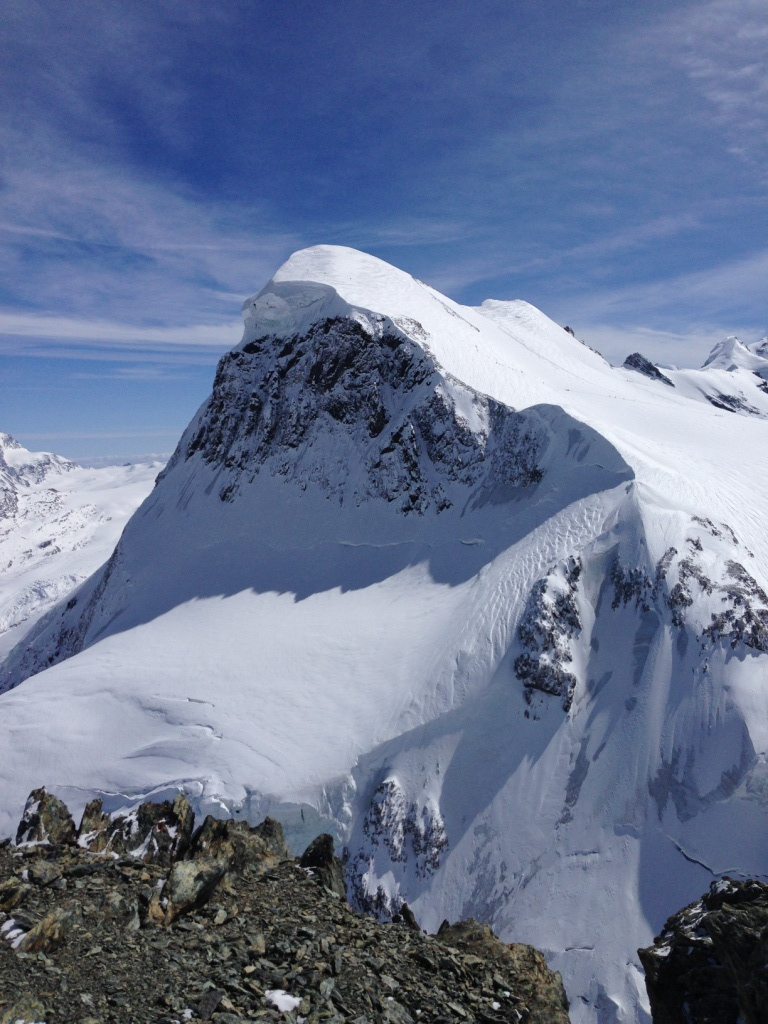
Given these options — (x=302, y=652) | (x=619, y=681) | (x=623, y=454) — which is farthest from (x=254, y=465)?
(x=619, y=681)

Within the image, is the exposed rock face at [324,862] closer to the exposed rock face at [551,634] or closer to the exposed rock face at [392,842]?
the exposed rock face at [392,842]

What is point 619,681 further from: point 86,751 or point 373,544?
point 86,751

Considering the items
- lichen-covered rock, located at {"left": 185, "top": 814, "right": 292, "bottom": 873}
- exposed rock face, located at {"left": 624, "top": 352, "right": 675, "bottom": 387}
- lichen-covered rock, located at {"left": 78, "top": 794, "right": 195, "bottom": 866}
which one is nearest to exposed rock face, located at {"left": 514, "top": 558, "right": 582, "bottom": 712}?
lichen-covered rock, located at {"left": 185, "top": 814, "right": 292, "bottom": 873}

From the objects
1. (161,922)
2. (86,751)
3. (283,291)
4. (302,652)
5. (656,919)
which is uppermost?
(283,291)

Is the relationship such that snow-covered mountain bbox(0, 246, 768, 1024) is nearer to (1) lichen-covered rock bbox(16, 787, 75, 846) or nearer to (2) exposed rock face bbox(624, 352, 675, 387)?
(1) lichen-covered rock bbox(16, 787, 75, 846)

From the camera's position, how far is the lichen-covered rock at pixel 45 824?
16453mm

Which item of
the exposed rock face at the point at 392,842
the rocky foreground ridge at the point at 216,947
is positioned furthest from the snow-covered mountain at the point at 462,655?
the rocky foreground ridge at the point at 216,947

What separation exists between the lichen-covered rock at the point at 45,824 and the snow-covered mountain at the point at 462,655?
730 inches

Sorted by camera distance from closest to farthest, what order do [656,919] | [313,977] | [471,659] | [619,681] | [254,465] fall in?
[313,977], [656,919], [619,681], [471,659], [254,465]

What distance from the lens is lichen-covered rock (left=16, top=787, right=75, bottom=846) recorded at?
16.5 m

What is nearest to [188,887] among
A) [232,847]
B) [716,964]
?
[232,847]

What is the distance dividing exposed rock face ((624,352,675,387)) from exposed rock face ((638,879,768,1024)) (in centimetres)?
12225

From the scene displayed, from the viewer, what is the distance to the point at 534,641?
3672 cm

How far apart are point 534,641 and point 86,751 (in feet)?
97.1
